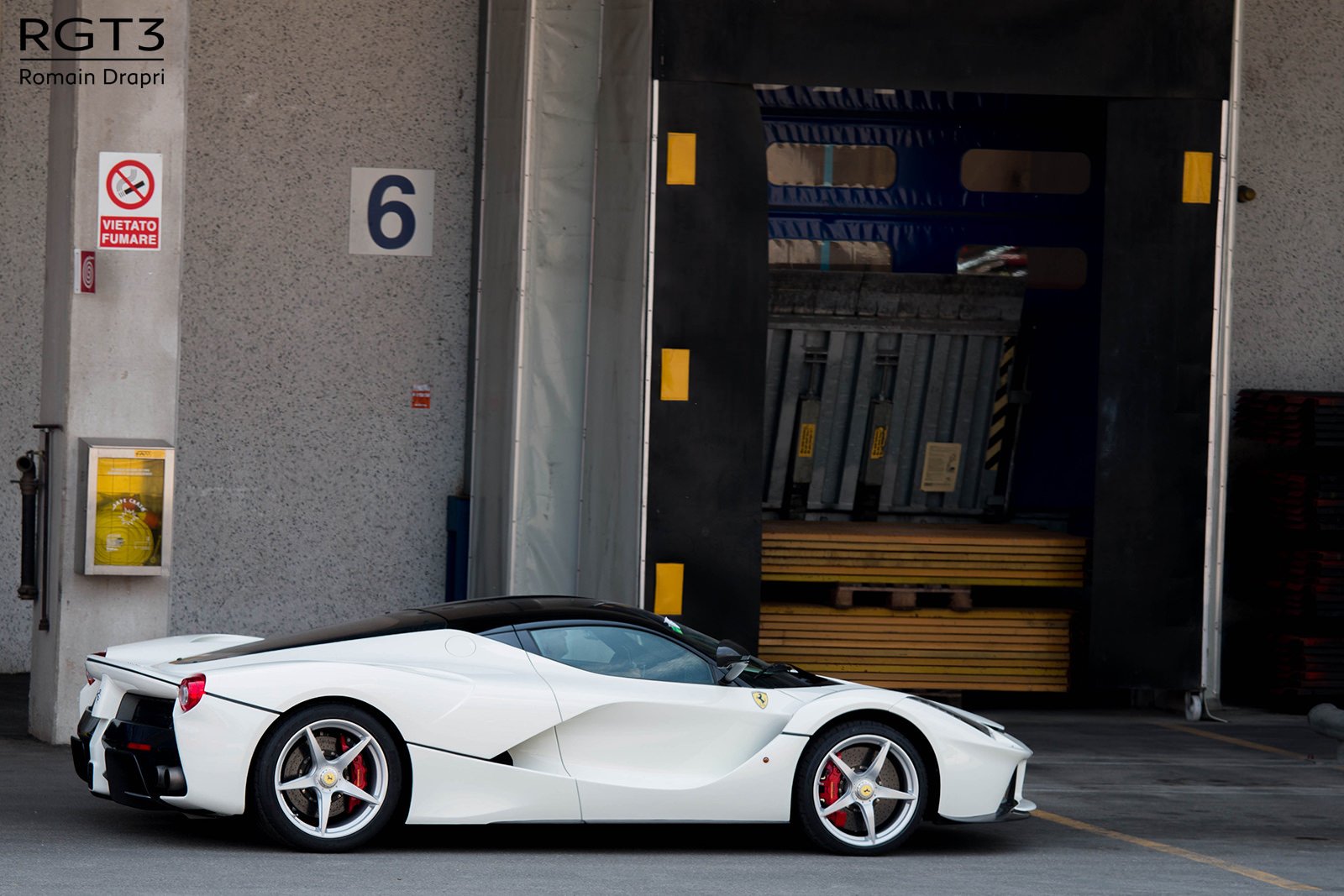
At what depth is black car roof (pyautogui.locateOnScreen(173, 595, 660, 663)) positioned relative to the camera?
7.22 m

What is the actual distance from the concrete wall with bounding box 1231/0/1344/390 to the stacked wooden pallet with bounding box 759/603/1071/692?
299 centimetres

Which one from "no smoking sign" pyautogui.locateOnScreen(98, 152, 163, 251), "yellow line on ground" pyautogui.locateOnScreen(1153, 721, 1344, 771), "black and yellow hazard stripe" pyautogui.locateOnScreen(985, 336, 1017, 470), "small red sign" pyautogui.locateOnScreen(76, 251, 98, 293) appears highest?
"no smoking sign" pyautogui.locateOnScreen(98, 152, 163, 251)

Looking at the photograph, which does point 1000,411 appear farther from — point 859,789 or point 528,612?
point 528,612

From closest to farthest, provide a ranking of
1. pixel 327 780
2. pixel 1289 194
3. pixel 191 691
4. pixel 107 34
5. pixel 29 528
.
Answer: pixel 191 691
pixel 327 780
pixel 107 34
pixel 29 528
pixel 1289 194

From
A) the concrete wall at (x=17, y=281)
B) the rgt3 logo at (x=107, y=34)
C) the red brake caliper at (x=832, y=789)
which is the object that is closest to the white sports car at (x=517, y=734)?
the red brake caliper at (x=832, y=789)

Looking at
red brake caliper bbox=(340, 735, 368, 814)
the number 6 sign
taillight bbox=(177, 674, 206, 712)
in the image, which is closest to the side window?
red brake caliper bbox=(340, 735, 368, 814)

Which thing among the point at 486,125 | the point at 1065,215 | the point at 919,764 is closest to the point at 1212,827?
the point at 919,764

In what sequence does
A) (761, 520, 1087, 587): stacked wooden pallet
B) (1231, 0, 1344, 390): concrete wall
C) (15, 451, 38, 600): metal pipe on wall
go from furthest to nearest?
(1231, 0, 1344, 390): concrete wall
(761, 520, 1087, 587): stacked wooden pallet
(15, 451, 38, 600): metal pipe on wall

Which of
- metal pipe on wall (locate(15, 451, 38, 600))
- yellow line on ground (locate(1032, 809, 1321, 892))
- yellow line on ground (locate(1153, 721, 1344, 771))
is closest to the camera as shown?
yellow line on ground (locate(1032, 809, 1321, 892))

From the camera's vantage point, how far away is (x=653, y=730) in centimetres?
721

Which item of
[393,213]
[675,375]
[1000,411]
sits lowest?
[1000,411]

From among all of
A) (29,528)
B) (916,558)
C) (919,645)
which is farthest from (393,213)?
(919,645)

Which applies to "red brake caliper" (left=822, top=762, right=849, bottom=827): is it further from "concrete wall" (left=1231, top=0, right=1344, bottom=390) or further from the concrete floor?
"concrete wall" (left=1231, top=0, right=1344, bottom=390)

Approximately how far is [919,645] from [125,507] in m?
5.26
